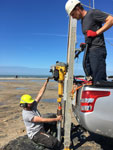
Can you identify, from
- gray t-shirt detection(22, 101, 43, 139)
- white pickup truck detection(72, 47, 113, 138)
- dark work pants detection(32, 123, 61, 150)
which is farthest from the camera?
gray t-shirt detection(22, 101, 43, 139)

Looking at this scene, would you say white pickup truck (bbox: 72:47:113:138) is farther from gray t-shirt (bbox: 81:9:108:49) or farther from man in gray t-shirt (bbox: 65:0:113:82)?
gray t-shirt (bbox: 81:9:108:49)

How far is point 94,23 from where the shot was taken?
3.12m

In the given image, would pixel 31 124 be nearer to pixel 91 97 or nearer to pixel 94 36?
pixel 91 97

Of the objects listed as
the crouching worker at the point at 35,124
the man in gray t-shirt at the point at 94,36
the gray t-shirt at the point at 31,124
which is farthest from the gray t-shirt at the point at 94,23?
the gray t-shirt at the point at 31,124

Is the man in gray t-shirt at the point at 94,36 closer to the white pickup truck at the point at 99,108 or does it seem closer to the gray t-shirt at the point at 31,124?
the white pickup truck at the point at 99,108

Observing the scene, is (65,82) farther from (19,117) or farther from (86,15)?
(19,117)

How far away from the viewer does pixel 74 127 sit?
4656 mm

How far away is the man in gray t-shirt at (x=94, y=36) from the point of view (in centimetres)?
302

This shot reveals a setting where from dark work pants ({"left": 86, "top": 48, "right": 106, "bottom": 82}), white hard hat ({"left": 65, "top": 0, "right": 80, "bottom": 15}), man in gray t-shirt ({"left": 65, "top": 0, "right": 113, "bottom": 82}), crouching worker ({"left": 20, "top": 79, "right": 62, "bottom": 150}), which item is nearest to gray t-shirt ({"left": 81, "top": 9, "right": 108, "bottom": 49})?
man in gray t-shirt ({"left": 65, "top": 0, "right": 113, "bottom": 82})

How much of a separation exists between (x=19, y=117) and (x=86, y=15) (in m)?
4.27

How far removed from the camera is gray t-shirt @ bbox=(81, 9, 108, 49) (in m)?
3.02

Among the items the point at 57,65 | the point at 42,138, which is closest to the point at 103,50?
the point at 57,65

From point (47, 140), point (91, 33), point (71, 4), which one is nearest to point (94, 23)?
point (91, 33)

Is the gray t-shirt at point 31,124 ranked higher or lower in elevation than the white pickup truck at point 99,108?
lower
